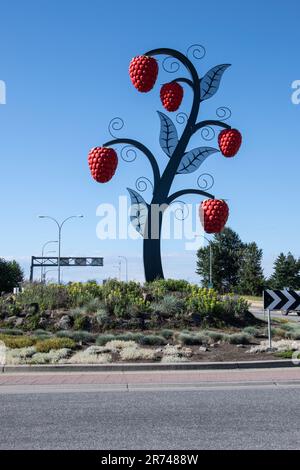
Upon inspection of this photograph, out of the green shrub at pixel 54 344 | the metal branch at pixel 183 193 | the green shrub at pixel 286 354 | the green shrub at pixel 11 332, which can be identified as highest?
the metal branch at pixel 183 193

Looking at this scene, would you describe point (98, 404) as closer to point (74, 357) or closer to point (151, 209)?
point (74, 357)

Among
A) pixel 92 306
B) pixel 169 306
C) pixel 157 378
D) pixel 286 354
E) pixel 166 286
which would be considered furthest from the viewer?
pixel 166 286

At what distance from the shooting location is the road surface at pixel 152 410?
262 inches

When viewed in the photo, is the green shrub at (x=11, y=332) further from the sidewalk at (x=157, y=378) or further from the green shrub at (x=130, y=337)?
the sidewalk at (x=157, y=378)

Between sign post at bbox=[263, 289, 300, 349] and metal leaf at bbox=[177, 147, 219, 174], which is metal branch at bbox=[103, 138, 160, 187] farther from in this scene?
sign post at bbox=[263, 289, 300, 349]

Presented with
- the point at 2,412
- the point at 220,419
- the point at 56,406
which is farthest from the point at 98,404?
the point at 220,419

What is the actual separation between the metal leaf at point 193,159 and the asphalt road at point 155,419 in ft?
46.2

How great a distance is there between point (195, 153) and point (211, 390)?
14683 millimetres

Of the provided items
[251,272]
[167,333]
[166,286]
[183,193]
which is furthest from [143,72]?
[251,272]

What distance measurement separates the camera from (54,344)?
14734 mm

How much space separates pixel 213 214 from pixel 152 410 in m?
13.8

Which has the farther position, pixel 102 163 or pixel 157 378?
pixel 102 163

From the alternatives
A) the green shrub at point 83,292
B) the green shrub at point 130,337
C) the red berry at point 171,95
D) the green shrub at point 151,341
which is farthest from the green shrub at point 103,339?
the red berry at point 171,95

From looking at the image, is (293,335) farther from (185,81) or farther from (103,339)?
(185,81)
